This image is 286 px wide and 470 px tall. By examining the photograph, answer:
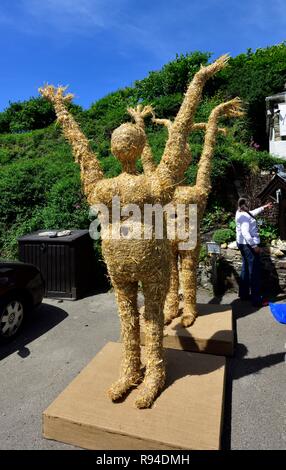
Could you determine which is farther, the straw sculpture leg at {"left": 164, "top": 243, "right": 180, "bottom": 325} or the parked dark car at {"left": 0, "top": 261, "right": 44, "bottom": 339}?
the parked dark car at {"left": 0, "top": 261, "right": 44, "bottom": 339}

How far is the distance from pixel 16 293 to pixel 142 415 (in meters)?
2.71

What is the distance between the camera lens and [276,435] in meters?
2.66

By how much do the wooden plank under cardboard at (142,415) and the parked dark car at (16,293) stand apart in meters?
1.75

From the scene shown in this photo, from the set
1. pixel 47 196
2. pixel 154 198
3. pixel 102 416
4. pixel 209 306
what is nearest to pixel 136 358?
pixel 102 416

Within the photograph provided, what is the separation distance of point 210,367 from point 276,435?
0.74m

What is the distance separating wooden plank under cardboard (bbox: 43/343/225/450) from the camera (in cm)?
234

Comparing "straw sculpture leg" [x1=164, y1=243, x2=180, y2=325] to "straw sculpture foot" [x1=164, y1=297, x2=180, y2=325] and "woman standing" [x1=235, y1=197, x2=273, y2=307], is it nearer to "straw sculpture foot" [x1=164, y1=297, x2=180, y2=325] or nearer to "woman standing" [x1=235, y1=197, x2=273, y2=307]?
"straw sculpture foot" [x1=164, y1=297, x2=180, y2=325]

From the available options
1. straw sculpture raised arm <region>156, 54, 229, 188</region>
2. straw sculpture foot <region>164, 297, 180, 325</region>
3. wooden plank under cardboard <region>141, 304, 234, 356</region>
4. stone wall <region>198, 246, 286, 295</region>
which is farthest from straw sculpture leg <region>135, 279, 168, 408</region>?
stone wall <region>198, 246, 286, 295</region>

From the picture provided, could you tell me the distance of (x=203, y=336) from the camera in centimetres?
372

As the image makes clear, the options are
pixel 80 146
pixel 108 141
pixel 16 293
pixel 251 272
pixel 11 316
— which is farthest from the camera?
pixel 108 141

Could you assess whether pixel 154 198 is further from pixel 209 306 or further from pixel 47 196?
pixel 47 196

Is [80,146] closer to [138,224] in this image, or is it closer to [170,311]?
[138,224]

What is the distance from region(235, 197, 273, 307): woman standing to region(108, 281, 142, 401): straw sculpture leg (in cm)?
284

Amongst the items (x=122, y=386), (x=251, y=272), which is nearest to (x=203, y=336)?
(x=122, y=386)
